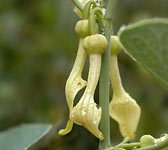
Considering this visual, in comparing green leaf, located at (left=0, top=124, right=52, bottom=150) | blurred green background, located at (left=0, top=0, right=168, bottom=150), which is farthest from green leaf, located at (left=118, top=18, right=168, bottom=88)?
blurred green background, located at (left=0, top=0, right=168, bottom=150)

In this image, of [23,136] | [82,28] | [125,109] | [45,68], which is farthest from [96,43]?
[45,68]

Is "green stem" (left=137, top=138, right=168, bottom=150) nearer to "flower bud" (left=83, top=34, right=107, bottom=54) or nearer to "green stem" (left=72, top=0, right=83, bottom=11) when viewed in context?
"flower bud" (left=83, top=34, right=107, bottom=54)

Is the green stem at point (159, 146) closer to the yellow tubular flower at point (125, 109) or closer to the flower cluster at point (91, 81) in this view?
the flower cluster at point (91, 81)

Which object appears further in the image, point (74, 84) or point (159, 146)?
point (74, 84)

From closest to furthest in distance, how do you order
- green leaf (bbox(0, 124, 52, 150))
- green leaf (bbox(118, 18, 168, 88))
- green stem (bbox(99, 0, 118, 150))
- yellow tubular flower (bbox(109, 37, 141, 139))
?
green leaf (bbox(118, 18, 168, 88)), green stem (bbox(99, 0, 118, 150)), yellow tubular flower (bbox(109, 37, 141, 139)), green leaf (bbox(0, 124, 52, 150))

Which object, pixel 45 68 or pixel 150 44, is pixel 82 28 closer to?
pixel 150 44

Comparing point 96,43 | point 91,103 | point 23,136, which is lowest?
point 23,136
